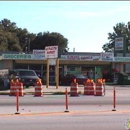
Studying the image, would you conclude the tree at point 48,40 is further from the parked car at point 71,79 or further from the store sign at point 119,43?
the parked car at point 71,79

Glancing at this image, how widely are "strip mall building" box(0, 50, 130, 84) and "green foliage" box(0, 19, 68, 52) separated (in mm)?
45966

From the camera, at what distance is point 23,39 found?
115 metres

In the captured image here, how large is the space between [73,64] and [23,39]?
67.6m

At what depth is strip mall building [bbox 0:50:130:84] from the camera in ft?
148

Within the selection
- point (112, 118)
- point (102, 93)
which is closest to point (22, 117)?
point (112, 118)

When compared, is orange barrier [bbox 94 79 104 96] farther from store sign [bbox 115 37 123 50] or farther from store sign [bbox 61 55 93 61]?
store sign [bbox 115 37 123 50]

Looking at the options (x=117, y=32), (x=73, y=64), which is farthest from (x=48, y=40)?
(x=73, y=64)

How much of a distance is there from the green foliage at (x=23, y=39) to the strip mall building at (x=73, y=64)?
4597 centimetres

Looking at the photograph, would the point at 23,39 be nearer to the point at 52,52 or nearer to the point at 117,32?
the point at 117,32

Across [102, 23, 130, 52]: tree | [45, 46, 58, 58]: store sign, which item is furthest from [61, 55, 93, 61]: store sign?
[102, 23, 130, 52]: tree

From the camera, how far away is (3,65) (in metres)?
46.5

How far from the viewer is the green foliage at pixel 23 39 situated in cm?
9997

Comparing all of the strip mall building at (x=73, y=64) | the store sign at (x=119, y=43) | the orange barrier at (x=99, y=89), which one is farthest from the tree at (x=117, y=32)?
the orange barrier at (x=99, y=89)

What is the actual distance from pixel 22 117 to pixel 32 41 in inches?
3887
